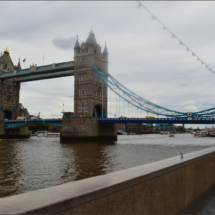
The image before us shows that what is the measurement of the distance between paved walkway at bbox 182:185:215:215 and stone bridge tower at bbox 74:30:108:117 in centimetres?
4203

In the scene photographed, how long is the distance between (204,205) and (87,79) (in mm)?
44295

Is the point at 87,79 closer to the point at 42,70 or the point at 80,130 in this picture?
the point at 80,130

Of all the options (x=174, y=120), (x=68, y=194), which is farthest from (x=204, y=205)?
(x=174, y=120)

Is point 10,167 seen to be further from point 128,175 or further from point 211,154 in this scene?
point 128,175

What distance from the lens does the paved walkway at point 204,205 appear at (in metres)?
4.33

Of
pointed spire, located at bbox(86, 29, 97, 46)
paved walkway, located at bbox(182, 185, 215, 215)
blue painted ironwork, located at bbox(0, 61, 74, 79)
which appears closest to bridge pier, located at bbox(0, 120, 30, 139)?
blue painted ironwork, located at bbox(0, 61, 74, 79)

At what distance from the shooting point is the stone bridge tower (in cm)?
4744

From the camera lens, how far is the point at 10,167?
15.1m

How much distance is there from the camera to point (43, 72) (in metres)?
54.1

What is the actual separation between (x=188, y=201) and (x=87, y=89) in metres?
43.9

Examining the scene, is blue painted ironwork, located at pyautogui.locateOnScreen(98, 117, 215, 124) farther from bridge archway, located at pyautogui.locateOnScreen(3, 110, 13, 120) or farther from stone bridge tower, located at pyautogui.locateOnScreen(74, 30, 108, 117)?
bridge archway, located at pyautogui.locateOnScreen(3, 110, 13, 120)

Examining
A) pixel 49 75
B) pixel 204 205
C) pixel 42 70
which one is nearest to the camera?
pixel 204 205

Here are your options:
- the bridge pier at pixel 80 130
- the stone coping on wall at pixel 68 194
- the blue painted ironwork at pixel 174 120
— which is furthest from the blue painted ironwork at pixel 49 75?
the stone coping on wall at pixel 68 194

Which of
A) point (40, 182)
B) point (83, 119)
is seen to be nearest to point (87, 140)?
point (83, 119)
